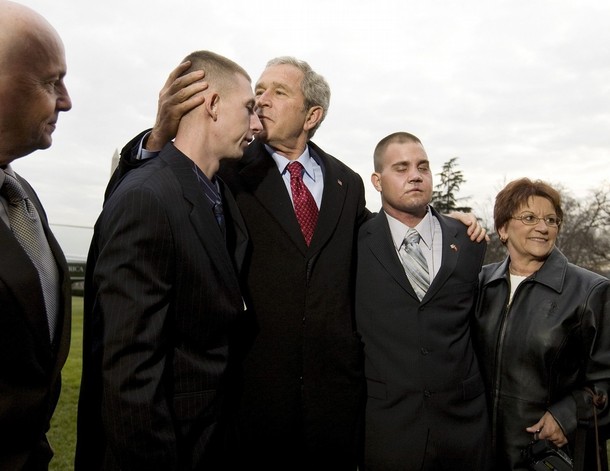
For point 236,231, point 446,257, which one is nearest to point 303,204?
point 236,231

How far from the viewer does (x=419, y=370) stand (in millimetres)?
3049

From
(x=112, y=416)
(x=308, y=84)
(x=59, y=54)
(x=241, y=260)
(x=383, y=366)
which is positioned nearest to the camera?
(x=59, y=54)

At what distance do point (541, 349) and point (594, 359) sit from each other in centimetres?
32

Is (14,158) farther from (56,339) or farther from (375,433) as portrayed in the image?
(375,433)

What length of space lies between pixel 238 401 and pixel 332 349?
1.96 feet

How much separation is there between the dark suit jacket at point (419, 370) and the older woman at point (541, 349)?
17 centimetres

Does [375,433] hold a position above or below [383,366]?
below

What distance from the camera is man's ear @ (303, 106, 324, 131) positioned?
3.46 meters

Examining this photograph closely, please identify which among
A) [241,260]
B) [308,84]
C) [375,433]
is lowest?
[375,433]

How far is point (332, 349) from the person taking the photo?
300 centimetres

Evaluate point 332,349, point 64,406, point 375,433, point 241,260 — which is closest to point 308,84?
point 241,260

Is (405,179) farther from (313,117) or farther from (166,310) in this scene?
(166,310)

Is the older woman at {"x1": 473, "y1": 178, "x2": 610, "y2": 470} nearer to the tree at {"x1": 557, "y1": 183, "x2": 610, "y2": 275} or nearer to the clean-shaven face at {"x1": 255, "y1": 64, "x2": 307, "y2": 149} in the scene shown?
the clean-shaven face at {"x1": 255, "y1": 64, "x2": 307, "y2": 149}

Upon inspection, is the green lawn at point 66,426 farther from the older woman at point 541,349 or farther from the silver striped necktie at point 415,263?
the older woman at point 541,349
